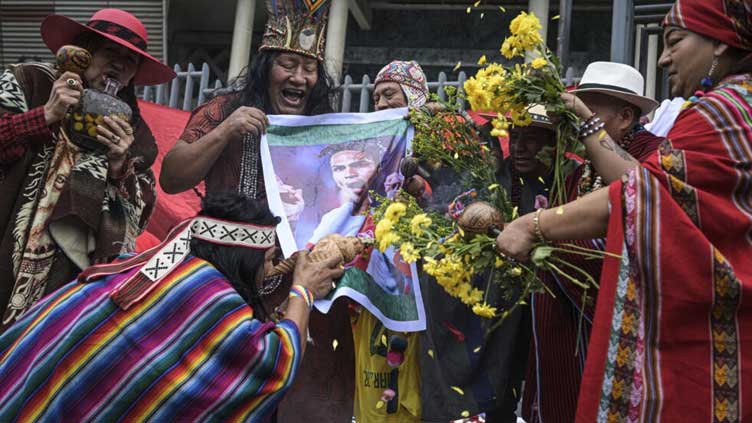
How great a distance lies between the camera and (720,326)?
95.4 inches

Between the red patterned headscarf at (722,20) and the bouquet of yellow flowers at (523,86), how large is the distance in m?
0.45

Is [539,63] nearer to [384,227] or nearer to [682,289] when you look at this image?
[384,227]

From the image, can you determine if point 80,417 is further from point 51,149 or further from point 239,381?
point 51,149

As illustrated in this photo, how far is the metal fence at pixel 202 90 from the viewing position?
8.81m

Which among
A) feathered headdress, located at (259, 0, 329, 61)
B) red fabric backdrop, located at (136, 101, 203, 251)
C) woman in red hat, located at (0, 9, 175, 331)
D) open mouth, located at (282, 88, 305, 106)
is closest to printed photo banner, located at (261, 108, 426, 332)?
open mouth, located at (282, 88, 305, 106)

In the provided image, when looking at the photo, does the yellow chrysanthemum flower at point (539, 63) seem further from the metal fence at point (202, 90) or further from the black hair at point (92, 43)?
the metal fence at point (202, 90)

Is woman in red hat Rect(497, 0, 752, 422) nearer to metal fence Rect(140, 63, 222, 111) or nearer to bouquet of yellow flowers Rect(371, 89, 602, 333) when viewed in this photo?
bouquet of yellow flowers Rect(371, 89, 602, 333)

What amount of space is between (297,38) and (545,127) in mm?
1368

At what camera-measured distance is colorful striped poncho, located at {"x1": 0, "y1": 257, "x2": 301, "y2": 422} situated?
289cm

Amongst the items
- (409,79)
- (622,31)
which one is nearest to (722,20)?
(409,79)

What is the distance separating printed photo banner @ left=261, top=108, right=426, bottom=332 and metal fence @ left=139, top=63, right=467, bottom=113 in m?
4.31

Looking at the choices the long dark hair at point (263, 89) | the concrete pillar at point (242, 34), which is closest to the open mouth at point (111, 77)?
the long dark hair at point (263, 89)

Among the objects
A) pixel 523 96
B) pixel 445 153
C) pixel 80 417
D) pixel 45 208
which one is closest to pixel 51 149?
pixel 45 208

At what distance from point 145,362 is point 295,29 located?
2.10 m
